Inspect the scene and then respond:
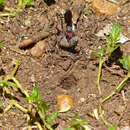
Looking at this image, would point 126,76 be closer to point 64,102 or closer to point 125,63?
point 125,63

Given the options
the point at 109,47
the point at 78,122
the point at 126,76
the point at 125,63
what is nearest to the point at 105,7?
the point at 109,47

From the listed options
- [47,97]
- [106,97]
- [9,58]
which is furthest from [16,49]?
[106,97]

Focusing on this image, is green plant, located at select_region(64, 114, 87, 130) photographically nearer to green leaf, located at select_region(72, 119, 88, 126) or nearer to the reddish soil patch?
green leaf, located at select_region(72, 119, 88, 126)

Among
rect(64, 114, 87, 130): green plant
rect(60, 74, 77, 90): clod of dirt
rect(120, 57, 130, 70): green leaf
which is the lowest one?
rect(64, 114, 87, 130): green plant

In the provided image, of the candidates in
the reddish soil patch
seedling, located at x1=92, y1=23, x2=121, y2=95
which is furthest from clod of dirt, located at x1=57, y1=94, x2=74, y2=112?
seedling, located at x1=92, y1=23, x2=121, y2=95

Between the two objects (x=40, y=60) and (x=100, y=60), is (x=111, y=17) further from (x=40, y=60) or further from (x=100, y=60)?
(x=40, y=60)

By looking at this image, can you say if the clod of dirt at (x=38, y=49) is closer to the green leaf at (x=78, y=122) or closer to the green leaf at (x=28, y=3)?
the green leaf at (x=28, y=3)
